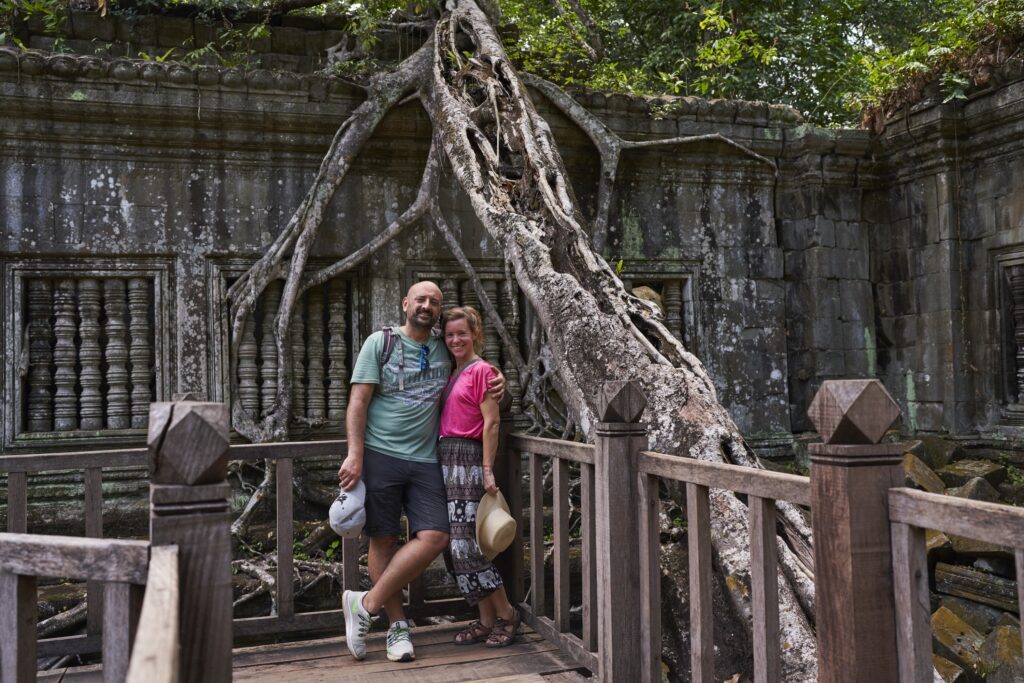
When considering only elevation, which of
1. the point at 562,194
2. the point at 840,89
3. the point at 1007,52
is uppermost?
the point at 840,89

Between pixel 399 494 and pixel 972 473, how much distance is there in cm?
404

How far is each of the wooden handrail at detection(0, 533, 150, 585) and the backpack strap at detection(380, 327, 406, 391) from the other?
155 cm

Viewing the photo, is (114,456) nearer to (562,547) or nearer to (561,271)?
(562,547)

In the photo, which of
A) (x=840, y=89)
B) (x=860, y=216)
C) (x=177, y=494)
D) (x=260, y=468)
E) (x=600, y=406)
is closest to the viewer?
(x=177, y=494)

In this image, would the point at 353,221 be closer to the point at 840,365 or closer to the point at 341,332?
the point at 341,332

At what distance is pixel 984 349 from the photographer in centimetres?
611

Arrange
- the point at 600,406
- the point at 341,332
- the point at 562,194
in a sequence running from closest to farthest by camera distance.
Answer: the point at 600,406, the point at 562,194, the point at 341,332

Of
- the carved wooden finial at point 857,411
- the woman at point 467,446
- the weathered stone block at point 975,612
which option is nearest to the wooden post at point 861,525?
the carved wooden finial at point 857,411

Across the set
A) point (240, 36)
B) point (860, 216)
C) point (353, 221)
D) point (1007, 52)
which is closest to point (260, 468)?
point (353, 221)

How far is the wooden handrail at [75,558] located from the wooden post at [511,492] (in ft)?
6.77

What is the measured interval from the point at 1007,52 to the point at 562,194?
3581mm

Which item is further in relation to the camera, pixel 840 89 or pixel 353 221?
pixel 840 89

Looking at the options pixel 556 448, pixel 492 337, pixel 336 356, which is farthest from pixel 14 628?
pixel 492 337

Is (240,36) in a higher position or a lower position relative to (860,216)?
higher
